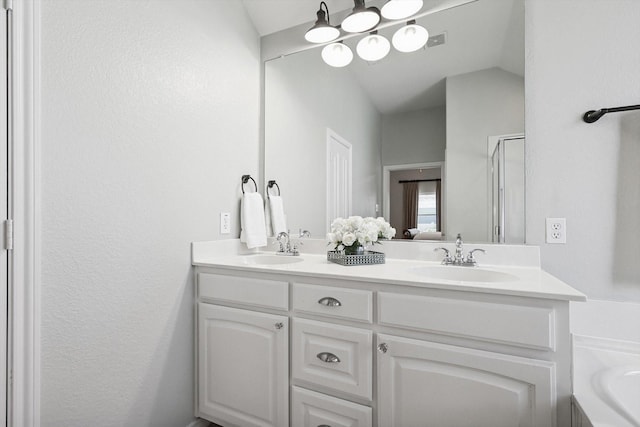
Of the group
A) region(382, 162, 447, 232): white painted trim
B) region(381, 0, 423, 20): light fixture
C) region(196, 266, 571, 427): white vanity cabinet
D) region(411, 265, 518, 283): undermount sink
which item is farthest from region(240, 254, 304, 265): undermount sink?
region(381, 0, 423, 20): light fixture

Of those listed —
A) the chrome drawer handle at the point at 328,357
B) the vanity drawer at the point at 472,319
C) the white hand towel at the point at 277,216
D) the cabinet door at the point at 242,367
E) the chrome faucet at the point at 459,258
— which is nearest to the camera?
the vanity drawer at the point at 472,319

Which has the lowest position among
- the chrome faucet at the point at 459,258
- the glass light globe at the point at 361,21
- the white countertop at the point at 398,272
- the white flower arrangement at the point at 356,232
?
the white countertop at the point at 398,272

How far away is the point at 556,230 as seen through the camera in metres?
1.42

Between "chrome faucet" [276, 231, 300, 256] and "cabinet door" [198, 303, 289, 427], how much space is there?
1.79 feet

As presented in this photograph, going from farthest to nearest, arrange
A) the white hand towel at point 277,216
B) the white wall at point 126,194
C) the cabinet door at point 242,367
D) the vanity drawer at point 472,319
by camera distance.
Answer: the white hand towel at point 277,216
the cabinet door at point 242,367
the white wall at point 126,194
the vanity drawer at point 472,319

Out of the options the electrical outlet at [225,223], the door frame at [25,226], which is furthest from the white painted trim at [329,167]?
the door frame at [25,226]

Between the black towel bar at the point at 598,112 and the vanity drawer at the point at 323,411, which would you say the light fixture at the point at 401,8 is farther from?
the vanity drawer at the point at 323,411

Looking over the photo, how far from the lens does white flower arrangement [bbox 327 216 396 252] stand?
152 cm

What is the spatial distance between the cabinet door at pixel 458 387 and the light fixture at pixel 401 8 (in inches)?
62.0

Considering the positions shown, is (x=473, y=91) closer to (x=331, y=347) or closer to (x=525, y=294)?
(x=525, y=294)

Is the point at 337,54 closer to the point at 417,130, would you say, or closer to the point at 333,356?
the point at 417,130

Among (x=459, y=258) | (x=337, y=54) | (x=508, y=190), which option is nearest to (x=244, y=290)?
(x=459, y=258)

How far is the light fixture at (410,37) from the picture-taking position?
169 centimetres

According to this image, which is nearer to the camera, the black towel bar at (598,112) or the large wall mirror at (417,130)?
the black towel bar at (598,112)
